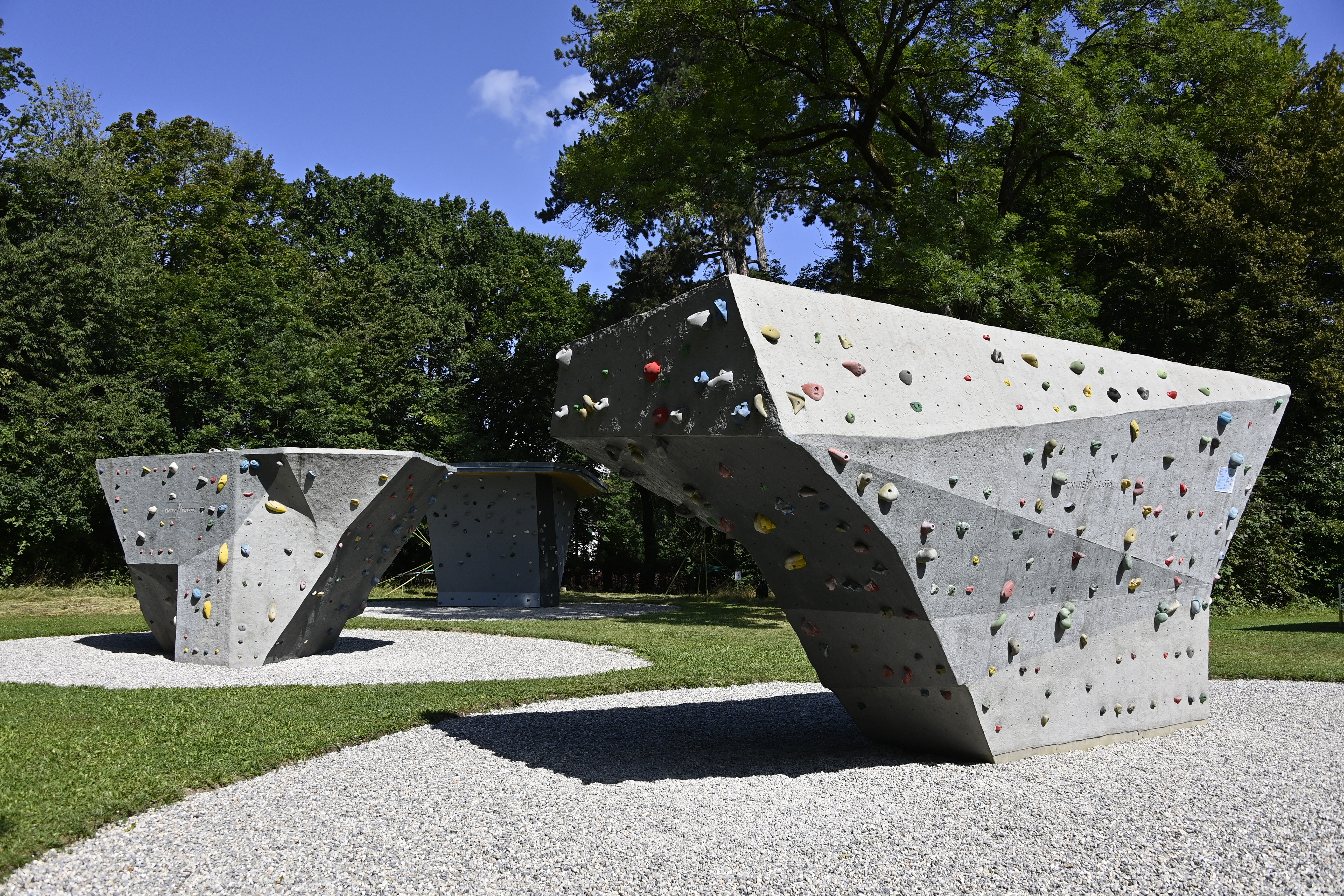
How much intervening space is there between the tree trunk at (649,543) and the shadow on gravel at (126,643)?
15.0 meters

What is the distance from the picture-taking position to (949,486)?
5.22m

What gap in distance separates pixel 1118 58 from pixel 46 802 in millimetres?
18975

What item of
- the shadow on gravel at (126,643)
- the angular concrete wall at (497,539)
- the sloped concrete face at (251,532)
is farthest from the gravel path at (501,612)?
the sloped concrete face at (251,532)

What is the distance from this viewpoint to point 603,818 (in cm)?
478

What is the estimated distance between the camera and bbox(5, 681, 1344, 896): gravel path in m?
3.96

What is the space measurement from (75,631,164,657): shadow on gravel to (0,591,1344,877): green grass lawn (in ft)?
2.19

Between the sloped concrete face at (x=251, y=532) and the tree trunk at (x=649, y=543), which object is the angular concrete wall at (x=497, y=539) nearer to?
the tree trunk at (x=649, y=543)

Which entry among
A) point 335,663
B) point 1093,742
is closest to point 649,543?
point 335,663

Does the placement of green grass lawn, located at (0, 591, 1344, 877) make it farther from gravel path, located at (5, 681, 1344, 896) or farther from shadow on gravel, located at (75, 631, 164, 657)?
shadow on gravel, located at (75, 631, 164, 657)

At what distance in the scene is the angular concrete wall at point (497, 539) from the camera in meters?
19.6

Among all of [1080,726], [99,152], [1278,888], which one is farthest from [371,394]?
[1278,888]

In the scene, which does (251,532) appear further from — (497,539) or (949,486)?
(497,539)

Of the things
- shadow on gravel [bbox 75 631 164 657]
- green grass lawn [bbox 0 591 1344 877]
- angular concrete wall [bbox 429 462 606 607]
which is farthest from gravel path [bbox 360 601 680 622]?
shadow on gravel [bbox 75 631 164 657]

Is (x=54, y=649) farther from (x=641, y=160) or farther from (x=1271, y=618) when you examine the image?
(x=1271, y=618)
